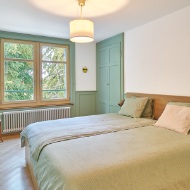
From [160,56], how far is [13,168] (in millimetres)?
2911

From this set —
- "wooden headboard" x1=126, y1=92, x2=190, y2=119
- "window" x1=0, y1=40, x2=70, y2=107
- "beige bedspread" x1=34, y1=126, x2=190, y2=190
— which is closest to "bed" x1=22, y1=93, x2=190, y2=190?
"beige bedspread" x1=34, y1=126, x2=190, y2=190

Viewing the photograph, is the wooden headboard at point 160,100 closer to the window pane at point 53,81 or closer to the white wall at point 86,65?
the white wall at point 86,65

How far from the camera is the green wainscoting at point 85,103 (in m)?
4.72

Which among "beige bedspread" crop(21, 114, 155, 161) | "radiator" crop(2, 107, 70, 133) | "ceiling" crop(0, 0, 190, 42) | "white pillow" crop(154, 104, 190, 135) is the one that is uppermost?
"ceiling" crop(0, 0, 190, 42)

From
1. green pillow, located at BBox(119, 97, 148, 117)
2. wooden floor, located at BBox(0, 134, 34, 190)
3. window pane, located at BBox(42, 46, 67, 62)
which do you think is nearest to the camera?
wooden floor, located at BBox(0, 134, 34, 190)

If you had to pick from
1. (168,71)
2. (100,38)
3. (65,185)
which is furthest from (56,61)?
(65,185)

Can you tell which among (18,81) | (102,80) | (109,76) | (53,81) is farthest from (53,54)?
(109,76)

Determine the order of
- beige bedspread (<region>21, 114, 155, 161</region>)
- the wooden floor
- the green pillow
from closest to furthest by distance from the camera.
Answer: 1. beige bedspread (<region>21, 114, 155, 161</region>)
2. the wooden floor
3. the green pillow

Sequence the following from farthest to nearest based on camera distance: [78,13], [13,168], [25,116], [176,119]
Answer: [25,116], [78,13], [13,168], [176,119]

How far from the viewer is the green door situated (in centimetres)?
404

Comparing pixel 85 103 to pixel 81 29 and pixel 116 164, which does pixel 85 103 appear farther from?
pixel 116 164

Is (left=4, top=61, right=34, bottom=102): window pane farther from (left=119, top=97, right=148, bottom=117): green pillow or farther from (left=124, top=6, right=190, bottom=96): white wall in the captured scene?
(left=119, top=97, right=148, bottom=117): green pillow

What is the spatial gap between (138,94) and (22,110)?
263cm

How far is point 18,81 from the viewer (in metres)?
4.10
